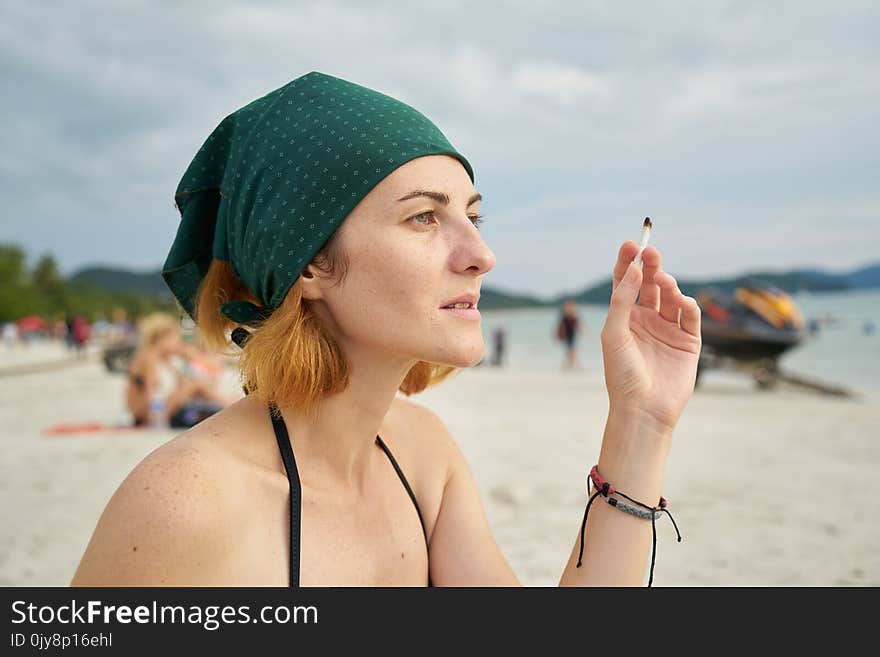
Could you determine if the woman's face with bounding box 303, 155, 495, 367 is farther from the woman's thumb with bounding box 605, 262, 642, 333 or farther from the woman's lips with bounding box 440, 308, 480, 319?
the woman's thumb with bounding box 605, 262, 642, 333

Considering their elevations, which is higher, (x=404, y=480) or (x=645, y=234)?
(x=645, y=234)

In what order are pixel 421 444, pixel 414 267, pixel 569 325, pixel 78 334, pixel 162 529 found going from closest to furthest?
pixel 162 529 → pixel 414 267 → pixel 421 444 → pixel 569 325 → pixel 78 334

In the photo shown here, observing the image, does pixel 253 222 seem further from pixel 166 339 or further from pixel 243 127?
pixel 166 339

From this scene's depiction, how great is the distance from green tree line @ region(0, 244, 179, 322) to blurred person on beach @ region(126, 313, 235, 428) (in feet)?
174

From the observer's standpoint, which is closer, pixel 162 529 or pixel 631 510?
pixel 162 529

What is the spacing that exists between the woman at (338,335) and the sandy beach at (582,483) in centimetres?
45

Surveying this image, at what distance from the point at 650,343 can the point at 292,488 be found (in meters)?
0.95

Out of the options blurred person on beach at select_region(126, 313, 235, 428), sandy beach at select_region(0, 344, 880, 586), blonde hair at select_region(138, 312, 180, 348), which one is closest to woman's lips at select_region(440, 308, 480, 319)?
sandy beach at select_region(0, 344, 880, 586)

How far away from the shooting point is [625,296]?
2.00 meters

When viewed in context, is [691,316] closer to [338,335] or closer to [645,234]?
[645,234]

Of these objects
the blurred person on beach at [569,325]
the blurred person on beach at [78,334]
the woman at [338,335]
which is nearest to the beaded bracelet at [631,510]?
the woman at [338,335]

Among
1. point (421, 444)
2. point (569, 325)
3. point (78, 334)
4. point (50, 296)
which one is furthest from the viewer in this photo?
point (50, 296)

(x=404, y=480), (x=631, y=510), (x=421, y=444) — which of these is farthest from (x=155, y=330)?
(x=631, y=510)

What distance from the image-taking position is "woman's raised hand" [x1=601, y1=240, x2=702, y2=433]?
203 centimetres
